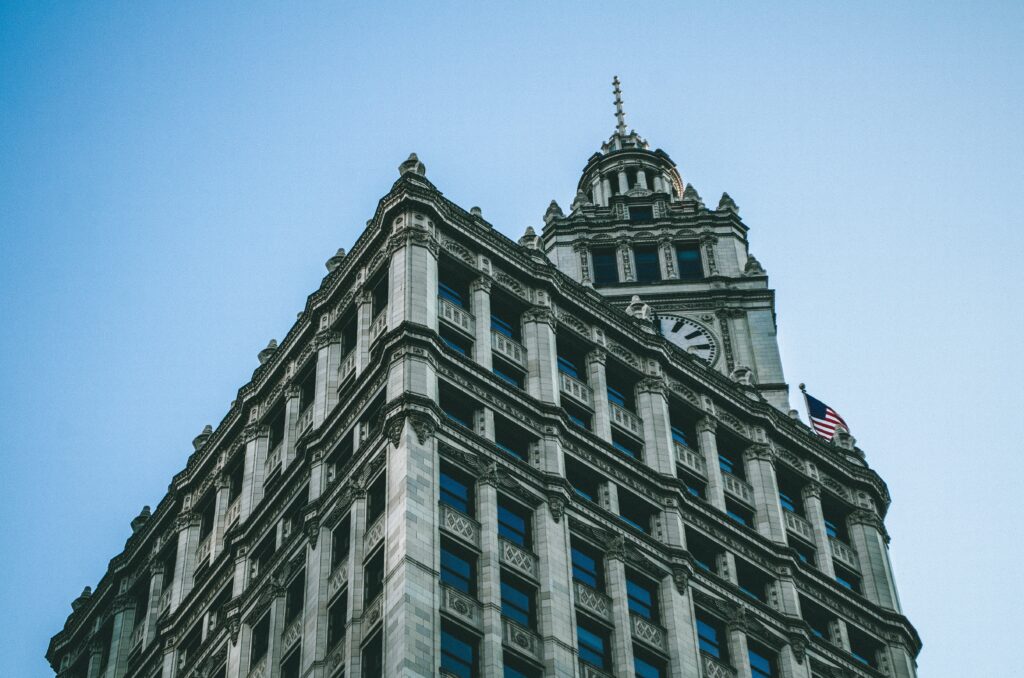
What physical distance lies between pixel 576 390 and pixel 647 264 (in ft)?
91.2

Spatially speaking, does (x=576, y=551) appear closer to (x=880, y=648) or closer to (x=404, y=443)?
(x=404, y=443)

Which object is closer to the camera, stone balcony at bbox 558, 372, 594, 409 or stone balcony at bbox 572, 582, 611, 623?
stone balcony at bbox 572, 582, 611, 623

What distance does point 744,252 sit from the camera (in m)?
99.1

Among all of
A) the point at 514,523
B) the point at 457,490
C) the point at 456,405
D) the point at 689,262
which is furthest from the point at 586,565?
the point at 689,262

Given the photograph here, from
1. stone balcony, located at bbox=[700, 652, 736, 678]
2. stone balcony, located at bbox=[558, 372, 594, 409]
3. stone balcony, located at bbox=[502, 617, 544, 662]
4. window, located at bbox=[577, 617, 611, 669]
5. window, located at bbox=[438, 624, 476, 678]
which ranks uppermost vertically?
stone balcony, located at bbox=[558, 372, 594, 409]

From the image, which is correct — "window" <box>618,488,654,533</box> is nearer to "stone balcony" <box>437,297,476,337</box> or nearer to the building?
the building

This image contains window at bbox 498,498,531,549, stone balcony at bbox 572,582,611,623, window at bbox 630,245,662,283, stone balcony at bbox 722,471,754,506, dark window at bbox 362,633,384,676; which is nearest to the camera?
dark window at bbox 362,633,384,676

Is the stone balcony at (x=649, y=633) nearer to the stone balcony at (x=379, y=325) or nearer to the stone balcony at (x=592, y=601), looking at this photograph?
the stone balcony at (x=592, y=601)

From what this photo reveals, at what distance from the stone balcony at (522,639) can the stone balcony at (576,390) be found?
14.8 metres

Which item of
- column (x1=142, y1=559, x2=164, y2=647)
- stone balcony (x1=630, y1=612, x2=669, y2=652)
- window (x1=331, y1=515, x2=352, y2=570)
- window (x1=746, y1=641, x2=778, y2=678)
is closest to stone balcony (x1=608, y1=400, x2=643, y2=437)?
window (x1=746, y1=641, x2=778, y2=678)

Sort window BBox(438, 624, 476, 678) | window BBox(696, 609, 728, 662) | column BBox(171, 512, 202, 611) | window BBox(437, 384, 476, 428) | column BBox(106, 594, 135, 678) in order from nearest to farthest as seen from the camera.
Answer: window BBox(438, 624, 476, 678) < window BBox(696, 609, 728, 662) < window BBox(437, 384, 476, 428) < column BBox(171, 512, 202, 611) < column BBox(106, 594, 135, 678)

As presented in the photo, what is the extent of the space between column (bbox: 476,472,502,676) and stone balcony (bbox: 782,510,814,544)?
688 inches

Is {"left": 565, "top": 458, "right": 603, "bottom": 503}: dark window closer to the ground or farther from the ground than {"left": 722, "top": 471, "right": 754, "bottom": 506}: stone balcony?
closer to the ground

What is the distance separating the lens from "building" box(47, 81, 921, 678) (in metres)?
58.3
